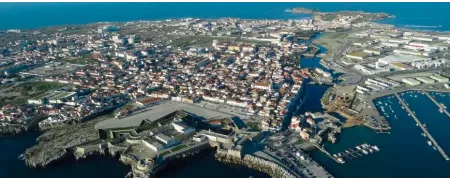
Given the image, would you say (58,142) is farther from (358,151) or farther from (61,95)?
(358,151)

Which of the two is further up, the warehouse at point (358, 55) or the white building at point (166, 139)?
the warehouse at point (358, 55)

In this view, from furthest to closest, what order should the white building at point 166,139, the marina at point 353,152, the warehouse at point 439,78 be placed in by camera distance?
the warehouse at point 439,78 → the white building at point 166,139 → the marina at point 353,152

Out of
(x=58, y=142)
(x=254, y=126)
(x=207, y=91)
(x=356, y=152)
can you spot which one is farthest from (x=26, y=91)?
(x=356, y=152)

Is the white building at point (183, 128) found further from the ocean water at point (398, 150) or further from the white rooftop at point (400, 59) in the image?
the white rooftop at point (400, 59)

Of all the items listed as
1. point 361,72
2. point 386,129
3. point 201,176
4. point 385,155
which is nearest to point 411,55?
point 361,72

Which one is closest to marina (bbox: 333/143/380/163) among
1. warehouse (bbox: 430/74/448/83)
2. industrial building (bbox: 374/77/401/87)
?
industrial building (bbox: 374/77/401/87)

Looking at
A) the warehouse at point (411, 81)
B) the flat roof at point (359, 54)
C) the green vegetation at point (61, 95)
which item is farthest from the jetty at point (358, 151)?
the flat roof at point (359, 54)
